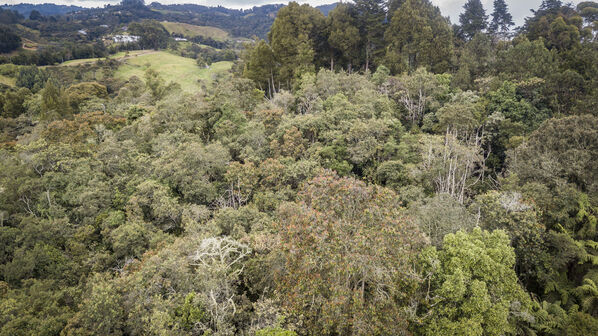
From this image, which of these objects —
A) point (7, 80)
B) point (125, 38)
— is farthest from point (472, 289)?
point (125, 38)

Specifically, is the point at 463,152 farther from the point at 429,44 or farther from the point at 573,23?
the point at 573,23

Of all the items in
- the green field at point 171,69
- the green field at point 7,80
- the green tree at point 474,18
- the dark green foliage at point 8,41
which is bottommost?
the green field at point 7,80

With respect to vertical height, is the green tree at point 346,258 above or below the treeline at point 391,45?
below

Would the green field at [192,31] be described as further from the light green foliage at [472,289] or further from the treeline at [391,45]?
the light green foliage at [472,289]

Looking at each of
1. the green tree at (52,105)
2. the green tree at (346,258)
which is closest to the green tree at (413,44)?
the green tree at (346,258)

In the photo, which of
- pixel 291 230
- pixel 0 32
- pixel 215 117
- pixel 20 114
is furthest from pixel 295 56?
pixel 0 32
